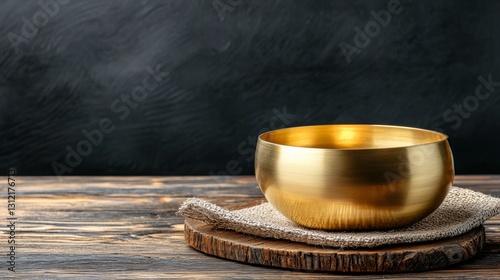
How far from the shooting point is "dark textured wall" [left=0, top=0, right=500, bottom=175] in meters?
1.30

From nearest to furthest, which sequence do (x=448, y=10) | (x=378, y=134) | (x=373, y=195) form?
(x=373, y=195)
(x=378, y=134)
(x=448, y=10)

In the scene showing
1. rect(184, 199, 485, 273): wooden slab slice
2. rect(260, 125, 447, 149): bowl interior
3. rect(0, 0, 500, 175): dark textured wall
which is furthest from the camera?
rect(0, 0, 500, 175): dark textured wall

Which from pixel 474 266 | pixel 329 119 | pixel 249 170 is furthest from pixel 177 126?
pixel 474 266

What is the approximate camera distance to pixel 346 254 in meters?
0.63

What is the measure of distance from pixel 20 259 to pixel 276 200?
0.89 ft

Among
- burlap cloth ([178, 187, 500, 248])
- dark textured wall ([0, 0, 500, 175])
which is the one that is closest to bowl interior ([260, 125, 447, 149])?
burlap cloth ([178, 187, 500, 248])

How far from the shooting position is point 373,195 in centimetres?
64

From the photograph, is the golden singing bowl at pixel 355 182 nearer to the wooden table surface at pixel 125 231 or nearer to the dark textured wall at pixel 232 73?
the wooden table surface at pixel 125 231

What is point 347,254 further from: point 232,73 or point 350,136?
point 232,73

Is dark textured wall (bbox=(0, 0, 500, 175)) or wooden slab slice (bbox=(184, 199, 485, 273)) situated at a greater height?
dark textured wall (bbox=(0, 0, 500, 175))

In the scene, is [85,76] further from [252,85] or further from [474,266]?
[474,266]

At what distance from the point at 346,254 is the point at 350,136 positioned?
238mm

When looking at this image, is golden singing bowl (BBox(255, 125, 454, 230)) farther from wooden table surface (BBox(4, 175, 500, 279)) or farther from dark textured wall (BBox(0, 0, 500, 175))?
dark textured wall (BBox(0, 0, 500, 175))

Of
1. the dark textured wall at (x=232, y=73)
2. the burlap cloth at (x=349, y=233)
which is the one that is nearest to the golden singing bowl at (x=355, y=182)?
the burlap cloth at (x=349, y=233)
